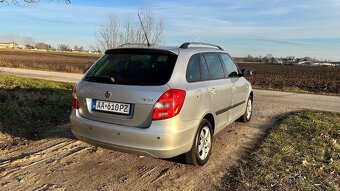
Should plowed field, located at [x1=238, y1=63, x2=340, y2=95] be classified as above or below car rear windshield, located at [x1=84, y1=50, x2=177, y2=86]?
below

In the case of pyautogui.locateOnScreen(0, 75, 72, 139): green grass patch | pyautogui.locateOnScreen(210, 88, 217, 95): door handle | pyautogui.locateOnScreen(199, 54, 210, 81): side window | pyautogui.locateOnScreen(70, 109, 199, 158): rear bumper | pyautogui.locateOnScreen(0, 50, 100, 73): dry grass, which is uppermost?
pyautogui.locateOnScreen(199, 54, 210, 81): side window

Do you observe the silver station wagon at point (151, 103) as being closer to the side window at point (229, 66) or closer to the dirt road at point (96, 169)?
the dirt road at point (96, 169)

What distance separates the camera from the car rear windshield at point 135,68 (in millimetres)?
4227

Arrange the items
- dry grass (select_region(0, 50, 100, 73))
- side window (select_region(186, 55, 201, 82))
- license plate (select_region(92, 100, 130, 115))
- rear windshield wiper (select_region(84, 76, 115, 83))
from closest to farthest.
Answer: license plate (select_region(92, 100, 130, 115))
rear windshield wiper (select_region(84, 76, 115, 83))
side window (select_region(186, 55, 201, 82))
dry grass (select_region(0, 50, 100, 73))

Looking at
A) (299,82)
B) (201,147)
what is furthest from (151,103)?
(299,82)

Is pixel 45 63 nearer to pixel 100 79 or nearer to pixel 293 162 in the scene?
pixel 100 79

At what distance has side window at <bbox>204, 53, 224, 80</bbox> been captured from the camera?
526 centimetres

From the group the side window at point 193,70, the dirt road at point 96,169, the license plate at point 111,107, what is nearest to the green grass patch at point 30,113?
the dirt road at point 96,169

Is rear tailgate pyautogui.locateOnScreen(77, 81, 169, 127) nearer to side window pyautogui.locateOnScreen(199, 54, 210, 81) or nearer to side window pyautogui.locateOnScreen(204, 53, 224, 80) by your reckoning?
side window pyautogui.locateOnScreen(199, 54, 210, 81)

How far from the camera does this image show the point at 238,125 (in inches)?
295

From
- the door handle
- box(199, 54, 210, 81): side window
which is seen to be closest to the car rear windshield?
box(199, 54, 210, 81): side window

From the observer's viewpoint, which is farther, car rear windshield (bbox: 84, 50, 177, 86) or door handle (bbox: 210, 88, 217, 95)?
door handle (bbox: 210, 88, 217, 95)

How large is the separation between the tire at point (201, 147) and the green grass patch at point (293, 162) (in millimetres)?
459

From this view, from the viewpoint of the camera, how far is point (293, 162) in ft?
16.5
